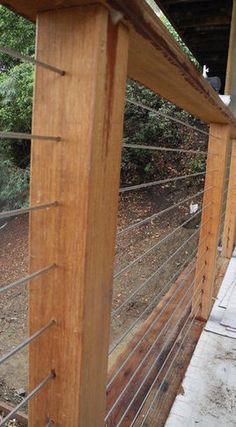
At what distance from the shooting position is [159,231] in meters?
6.10

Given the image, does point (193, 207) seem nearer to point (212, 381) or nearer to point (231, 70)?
point (231, 70)

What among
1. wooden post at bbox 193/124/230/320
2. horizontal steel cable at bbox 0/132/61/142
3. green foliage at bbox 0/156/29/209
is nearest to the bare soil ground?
green foliage at bbox 0/156/29/209

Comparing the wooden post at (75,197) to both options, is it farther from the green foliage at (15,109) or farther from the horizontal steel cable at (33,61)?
the green foliage at (15,109)

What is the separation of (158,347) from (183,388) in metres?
0.25

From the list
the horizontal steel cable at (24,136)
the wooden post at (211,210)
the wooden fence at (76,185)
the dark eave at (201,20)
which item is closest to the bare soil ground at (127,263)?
the wooden post at (211,210)

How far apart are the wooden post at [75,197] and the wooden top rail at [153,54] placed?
0.02 meters

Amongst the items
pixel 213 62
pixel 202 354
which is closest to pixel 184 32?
pixel 213 62

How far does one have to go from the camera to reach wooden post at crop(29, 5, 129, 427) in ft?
1.75

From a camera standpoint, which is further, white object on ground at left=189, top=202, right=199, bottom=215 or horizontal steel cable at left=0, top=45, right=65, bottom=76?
white object on ground at left=189, top=202, right=199, bottom=215

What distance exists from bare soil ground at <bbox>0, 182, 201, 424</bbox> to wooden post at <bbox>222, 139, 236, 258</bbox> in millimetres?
445

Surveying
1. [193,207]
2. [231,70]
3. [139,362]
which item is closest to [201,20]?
[231,70]

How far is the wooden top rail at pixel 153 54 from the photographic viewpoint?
52 cm

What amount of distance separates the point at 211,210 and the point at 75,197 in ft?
4.93

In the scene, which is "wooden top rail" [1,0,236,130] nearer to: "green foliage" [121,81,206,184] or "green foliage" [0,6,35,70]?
"green foliage" [121,81,206,184]
